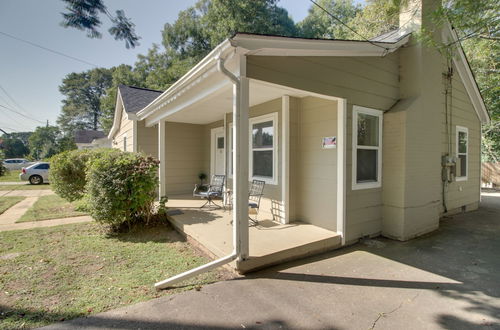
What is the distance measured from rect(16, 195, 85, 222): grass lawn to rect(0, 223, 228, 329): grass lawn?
1397mm

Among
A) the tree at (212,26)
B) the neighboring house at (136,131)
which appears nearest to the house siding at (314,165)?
the neighboring house at (136,131)

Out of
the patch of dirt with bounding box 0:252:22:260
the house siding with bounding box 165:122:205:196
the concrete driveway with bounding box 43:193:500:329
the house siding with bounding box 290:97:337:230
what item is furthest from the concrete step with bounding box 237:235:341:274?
the house siding with bounding box 165:122:205:196

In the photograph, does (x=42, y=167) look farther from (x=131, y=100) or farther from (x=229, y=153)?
(x=229, y=153)

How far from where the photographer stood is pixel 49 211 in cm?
680

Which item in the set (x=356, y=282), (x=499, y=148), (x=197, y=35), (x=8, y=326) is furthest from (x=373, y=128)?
(x=197, y=35)

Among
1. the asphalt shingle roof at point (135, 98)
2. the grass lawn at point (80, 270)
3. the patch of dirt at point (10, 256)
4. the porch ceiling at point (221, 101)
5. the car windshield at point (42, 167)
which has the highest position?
the asphalt shingle roof at point (135, 98)

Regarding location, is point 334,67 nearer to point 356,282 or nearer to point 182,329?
point 356,282

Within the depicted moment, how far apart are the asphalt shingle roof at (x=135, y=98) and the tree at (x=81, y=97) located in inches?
1557

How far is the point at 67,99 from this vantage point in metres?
42.7

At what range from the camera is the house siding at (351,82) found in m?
3.28

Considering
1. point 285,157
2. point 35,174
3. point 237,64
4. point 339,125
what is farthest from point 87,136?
point 339,125

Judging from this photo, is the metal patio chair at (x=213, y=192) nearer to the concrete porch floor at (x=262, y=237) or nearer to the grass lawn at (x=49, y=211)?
the concrete porch floor at (x=262, y=237)

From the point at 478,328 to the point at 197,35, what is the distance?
25533 millimetres

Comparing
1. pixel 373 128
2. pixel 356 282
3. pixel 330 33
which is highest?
pixel 330 33
